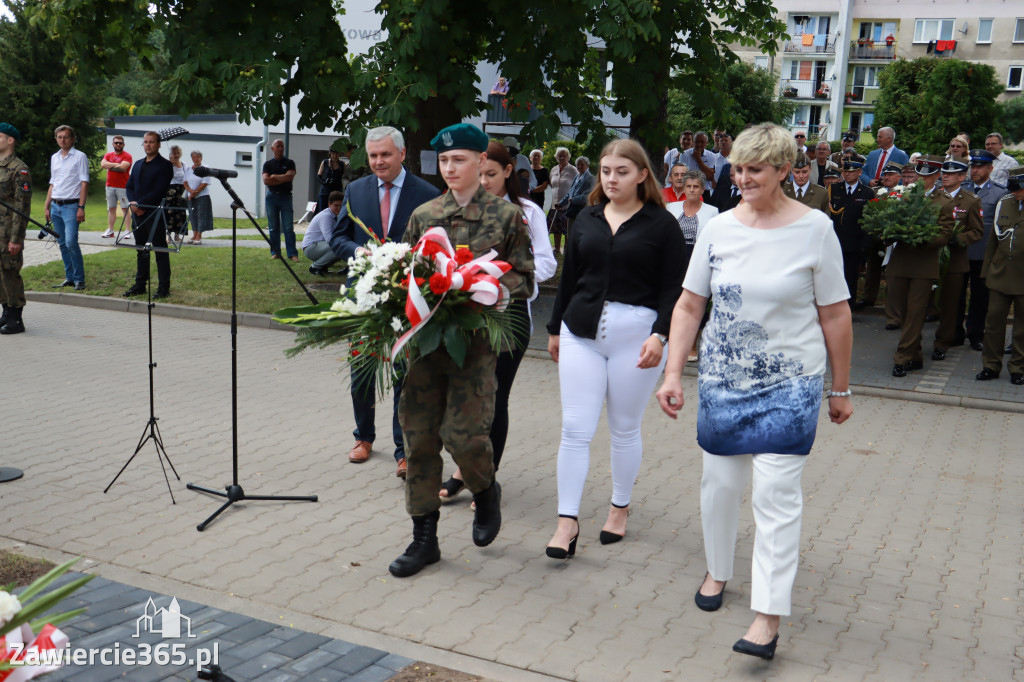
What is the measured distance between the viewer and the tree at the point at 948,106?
A: 149ft

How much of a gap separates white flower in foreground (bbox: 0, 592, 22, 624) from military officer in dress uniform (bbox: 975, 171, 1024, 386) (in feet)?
34.3

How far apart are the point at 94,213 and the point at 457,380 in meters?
28.5

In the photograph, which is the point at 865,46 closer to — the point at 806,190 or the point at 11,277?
the point at 806,190

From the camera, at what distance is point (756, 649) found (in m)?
4.12

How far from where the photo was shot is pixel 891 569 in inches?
211

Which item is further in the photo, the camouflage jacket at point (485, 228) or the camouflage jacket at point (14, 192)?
the camouflage jacket at point (14, 192)

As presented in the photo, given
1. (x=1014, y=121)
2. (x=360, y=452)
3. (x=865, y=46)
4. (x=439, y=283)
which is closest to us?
(x=439, y=283)

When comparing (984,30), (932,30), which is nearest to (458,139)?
(984,30)

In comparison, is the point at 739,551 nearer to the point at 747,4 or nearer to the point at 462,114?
the point at 462,114

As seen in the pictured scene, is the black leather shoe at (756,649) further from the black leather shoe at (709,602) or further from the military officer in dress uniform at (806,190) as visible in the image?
the military officer in dress uniform at (806,190)

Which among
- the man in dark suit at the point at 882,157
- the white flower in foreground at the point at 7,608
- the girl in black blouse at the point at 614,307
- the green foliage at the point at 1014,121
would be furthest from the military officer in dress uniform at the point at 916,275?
the green foliage at the point at 1014,121

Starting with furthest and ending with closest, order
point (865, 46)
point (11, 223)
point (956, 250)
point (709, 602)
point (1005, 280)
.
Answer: point (865, 46)
point (956, 250)
point (11, 223)
point (1005, 280)
point (709, 602)

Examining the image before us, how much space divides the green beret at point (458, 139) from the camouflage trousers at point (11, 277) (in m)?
8.06

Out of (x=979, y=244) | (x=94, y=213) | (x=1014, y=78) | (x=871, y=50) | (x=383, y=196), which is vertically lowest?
(x=94, y=213)
